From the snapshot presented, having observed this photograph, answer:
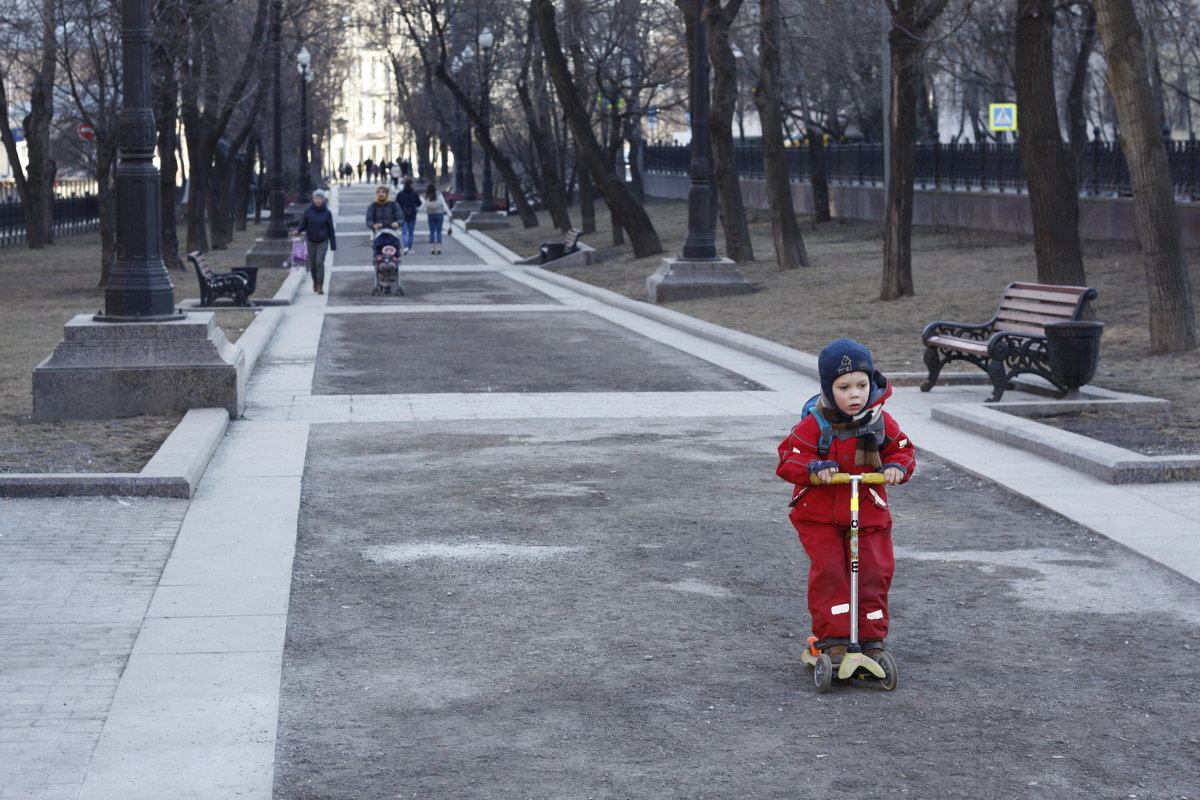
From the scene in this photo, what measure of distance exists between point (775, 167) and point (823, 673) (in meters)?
23.4

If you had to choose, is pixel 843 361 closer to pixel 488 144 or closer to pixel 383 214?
pixel 383 214

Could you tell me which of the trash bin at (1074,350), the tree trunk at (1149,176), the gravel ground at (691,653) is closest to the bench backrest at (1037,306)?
the trash bin at (1074,350)

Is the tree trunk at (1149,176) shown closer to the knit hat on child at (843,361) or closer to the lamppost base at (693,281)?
the lamppost base at (693,281)

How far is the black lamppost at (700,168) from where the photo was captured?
24.7 m

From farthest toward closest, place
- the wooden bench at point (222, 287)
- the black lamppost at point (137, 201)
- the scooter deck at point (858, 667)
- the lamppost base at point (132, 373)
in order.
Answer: the wooden bench at point (222, 287), the black lamppost at point (137, 201), the lamppost base at point (132, 373), the scooter deck at point (858, 667)

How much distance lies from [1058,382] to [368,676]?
309 inches

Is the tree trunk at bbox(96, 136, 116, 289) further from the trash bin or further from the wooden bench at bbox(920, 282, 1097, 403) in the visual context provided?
the trash bin

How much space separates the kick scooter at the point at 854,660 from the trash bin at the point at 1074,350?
691cm

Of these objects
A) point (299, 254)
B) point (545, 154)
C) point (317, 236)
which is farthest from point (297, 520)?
point (545, 154)

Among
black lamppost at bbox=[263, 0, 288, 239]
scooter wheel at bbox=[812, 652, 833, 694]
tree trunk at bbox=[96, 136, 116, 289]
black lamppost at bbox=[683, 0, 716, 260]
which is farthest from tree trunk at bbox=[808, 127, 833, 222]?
scooter wheel at bbox=[812, 652, 833, 694]

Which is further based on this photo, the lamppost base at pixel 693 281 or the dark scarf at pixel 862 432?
the lamppost base at pixel 693 281

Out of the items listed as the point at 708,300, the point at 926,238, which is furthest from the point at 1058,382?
the point at 926,238

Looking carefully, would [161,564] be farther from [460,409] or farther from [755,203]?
[755,203]

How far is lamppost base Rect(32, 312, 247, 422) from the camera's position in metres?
11.8
